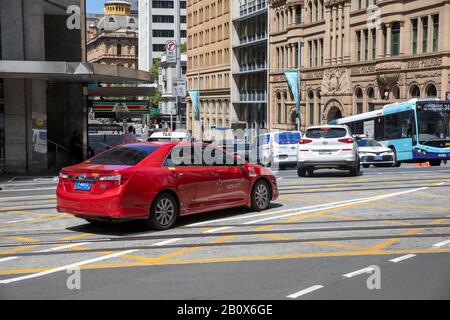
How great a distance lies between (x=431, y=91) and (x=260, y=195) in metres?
31.6

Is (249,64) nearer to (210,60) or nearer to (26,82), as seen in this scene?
(210,60)

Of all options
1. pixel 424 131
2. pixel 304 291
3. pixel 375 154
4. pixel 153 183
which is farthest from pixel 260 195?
pixel 424 131

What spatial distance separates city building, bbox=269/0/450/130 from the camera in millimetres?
40594

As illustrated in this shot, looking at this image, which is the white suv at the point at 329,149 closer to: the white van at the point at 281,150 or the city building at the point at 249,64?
the white van at the point at 281,150

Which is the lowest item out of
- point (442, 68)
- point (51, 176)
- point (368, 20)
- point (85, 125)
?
point (51, 176)

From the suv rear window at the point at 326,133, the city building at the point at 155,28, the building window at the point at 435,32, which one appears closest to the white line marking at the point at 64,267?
the suv rear window at the point at 326,133

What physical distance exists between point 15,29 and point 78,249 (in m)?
15.4

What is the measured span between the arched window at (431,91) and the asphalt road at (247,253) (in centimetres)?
2853

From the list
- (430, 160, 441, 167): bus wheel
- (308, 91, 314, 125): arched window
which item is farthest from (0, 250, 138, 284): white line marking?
(308, 91, 314, 125): arched window

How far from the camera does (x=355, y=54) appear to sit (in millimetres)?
49031

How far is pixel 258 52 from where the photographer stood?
69.3 metres

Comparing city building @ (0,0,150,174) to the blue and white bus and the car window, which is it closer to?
the car window
